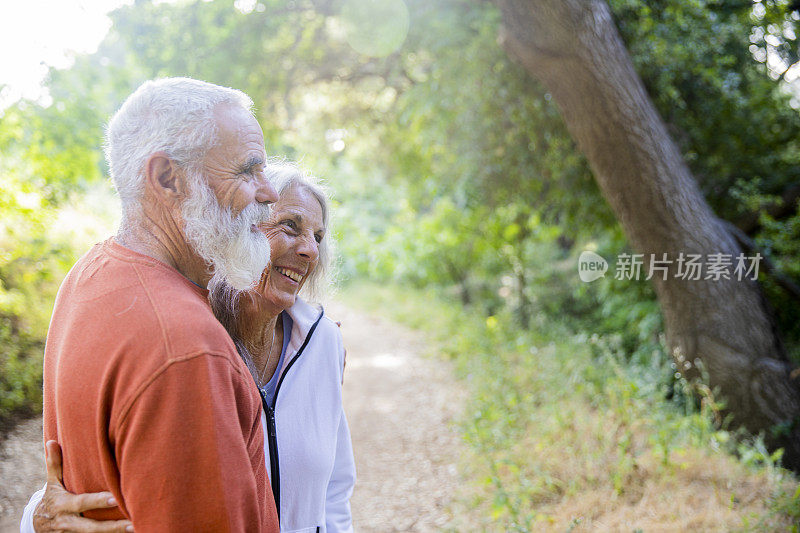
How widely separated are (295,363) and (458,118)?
17.0ft

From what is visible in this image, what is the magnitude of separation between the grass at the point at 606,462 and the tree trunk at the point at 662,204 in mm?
292

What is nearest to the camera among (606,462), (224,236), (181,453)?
(181,453)

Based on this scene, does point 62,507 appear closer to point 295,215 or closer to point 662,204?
point 295,215

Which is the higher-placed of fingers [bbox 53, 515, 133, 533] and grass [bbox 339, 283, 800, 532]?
fingers [bbox 53, 515, 133, 533]

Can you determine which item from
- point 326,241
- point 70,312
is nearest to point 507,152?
point 326,241

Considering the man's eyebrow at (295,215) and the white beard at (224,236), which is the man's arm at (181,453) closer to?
the white beard at (224,236)

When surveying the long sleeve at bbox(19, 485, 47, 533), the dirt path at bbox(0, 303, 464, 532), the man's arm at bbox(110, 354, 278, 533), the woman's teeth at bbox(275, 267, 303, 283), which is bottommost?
the dirt path at bbox(0, 303, 464, 532)

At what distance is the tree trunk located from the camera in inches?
164

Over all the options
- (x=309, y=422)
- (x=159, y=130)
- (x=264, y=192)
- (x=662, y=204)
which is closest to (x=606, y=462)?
(x=662, y=204)

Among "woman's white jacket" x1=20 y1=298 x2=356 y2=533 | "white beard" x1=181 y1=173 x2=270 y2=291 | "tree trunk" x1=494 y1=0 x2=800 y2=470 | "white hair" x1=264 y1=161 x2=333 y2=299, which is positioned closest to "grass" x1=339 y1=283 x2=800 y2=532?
"tree trunk" x1=494 y1=0 x2=800 y2=470

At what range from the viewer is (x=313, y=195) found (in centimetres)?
190

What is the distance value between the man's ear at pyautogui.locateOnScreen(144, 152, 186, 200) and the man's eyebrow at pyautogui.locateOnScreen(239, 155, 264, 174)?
0.13 m

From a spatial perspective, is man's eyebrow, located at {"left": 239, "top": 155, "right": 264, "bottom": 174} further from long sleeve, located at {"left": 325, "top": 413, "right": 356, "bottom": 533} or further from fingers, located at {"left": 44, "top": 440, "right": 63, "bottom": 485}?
long sleeve, located at {"left": 325, "top": 413, "right": 356, "bottom": 533}

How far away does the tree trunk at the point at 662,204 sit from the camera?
416 centimetres
